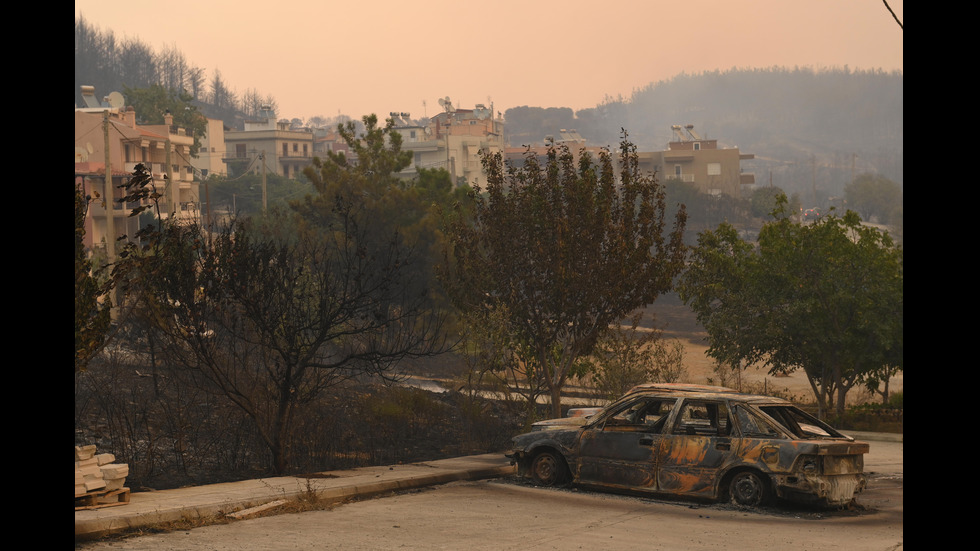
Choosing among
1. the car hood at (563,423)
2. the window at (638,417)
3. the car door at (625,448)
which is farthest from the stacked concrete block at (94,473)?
the window at (638,417)

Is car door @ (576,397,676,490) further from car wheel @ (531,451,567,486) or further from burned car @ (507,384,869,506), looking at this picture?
car wheel @ (531,451,567,486)

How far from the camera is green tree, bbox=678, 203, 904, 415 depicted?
97.1ft

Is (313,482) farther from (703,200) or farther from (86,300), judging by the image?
(703,200)

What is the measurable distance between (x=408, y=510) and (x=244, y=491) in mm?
2212

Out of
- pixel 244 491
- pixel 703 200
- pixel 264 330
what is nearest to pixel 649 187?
pixel 264 330

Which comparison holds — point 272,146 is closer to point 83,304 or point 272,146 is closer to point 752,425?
point 83,304

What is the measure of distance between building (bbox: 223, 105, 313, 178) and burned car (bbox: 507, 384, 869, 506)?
338ft

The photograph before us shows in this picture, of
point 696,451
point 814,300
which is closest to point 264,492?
point 696,451

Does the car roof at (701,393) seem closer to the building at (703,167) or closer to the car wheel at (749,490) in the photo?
the car wheel at (749,490)
